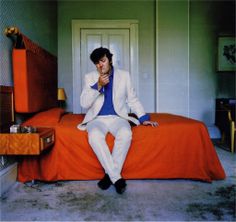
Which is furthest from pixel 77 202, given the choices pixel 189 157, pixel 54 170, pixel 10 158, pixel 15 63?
pixel 15 63

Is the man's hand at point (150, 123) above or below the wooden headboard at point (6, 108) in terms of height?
below

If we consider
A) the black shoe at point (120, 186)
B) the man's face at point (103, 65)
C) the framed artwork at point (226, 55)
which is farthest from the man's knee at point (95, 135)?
the framed artwork at point (226, 55)

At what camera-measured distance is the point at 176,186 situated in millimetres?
2547

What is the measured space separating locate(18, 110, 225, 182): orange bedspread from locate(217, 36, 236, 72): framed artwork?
3087 mm

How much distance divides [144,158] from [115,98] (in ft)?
2.22

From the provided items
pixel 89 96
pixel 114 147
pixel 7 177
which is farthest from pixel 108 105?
pixel 7 177

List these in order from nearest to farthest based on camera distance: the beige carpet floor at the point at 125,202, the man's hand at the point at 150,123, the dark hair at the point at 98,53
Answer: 1. the beige carpet floor at the point at 125,202
2. the dark hair at the point at 98,53
3. the man's hand at the point at 150,123

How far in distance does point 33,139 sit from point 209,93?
417cm

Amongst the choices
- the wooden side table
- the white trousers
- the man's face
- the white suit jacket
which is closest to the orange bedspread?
the white trousers

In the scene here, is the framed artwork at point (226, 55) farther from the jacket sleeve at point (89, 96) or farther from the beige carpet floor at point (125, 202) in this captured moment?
the jacket sleeve at point (89, 96)

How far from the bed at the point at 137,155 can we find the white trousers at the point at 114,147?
0.10 meters

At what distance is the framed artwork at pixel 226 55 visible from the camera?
5.37 meters

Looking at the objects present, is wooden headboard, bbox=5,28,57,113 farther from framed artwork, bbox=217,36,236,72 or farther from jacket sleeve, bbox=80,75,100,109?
framed artwork, bbox=217,36,236,72

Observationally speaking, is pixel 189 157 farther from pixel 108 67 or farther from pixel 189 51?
pixel 189 51
